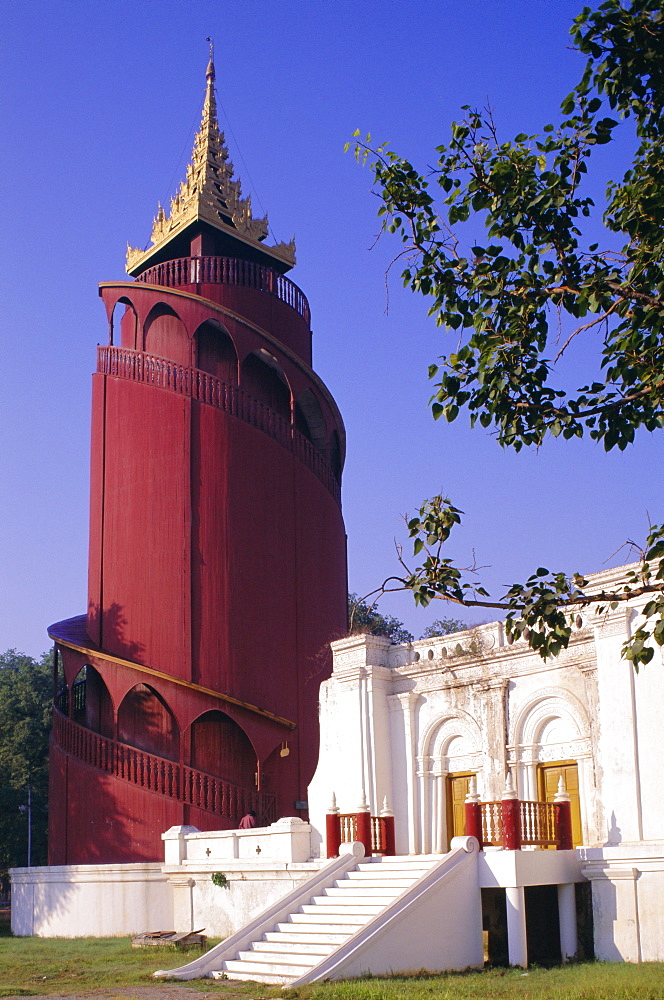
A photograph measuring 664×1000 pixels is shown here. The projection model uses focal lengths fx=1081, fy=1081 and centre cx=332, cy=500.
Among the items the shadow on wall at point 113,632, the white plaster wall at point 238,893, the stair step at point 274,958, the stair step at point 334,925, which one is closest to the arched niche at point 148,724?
the shadow on wall at point 113,632

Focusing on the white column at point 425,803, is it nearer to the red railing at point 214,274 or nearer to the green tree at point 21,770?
the red railing at point 214,274

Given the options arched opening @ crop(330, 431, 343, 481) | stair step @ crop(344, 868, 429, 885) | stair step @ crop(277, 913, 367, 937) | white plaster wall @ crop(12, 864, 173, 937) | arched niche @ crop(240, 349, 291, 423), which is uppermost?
arched niche @ crop(240, 349, 291, 423)

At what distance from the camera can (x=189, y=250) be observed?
969 inches

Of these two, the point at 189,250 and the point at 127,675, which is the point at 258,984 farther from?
the point at 189,250

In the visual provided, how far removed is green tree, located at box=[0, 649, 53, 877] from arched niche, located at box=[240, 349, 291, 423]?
40.6 ft

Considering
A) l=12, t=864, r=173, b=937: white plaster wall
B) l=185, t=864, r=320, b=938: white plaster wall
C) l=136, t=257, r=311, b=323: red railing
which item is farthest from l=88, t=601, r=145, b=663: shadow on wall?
l=136, t=257, r=311, b=323: red railing

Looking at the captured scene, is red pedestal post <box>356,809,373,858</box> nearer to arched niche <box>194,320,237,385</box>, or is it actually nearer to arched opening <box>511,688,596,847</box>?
arched opening <box>511,688,596,847</box>

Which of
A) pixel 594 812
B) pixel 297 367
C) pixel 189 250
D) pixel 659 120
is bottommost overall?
pixel 594 812

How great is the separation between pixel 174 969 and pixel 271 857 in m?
3.34

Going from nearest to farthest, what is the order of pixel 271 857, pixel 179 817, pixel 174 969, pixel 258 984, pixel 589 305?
1. pixel 589 305
2. pixel 258 984
3. pixel 174 969
4. pixel 271 857
5. pixel 179 817

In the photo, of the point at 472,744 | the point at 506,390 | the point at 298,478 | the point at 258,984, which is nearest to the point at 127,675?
the point at 298,478

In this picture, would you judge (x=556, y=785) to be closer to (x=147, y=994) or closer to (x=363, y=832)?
(x=363, y=832)

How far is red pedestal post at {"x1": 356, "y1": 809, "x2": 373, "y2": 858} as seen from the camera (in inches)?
560

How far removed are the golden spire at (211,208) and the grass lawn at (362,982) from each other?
15.3 m
